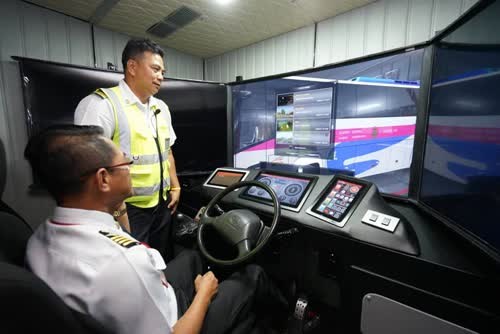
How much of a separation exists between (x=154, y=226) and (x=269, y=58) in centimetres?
212

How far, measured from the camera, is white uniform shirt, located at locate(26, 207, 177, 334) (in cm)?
55

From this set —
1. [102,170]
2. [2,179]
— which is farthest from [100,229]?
[2,179]

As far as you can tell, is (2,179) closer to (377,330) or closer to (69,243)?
(69,243)

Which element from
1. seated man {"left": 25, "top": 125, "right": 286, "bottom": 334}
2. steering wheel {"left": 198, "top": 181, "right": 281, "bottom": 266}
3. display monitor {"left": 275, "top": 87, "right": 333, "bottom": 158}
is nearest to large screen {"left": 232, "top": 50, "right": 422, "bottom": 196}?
display monitor {"left": 275, "top": 87, "right": 333, "bottom": 158}

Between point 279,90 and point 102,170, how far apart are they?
1627 mm

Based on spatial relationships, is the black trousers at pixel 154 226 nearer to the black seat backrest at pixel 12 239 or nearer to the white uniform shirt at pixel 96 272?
the black seat backrest at pixel 12 239

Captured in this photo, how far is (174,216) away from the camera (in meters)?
1.83

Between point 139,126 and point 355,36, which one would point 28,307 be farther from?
point 355,36

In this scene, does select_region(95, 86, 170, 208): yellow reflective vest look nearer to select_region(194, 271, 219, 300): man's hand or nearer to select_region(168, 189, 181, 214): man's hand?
select_region(168, 189, 181, 214): man's hand

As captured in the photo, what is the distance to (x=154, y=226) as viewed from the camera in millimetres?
1613

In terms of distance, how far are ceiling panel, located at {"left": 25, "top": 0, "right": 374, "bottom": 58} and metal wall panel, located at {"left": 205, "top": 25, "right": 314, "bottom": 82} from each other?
9cm

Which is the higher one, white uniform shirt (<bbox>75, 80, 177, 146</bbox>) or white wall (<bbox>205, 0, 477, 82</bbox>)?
white wall (<bbox>205, 0, 477, 82</bbox>)

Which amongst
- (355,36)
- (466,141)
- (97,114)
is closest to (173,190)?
(97,114)

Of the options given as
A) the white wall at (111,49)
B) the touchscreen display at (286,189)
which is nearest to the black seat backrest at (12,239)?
the touchscreen display at (286,189)
